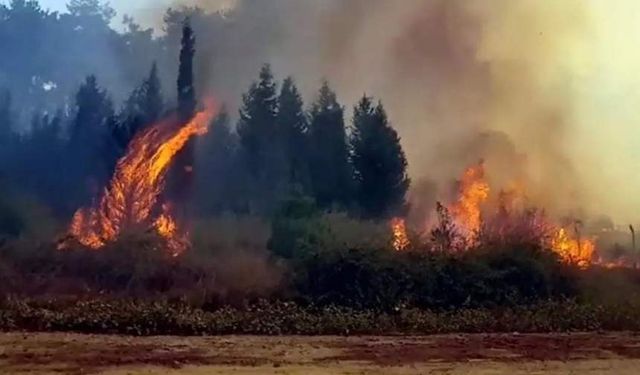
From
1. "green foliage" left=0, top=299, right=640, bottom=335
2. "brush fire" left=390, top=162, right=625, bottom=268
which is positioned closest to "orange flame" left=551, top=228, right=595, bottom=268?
"brush fire" left=390, top=162, right=625, bottom=268

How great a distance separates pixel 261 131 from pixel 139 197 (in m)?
18.1

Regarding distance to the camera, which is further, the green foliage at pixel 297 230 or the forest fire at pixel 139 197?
the forest fire at pixel 139 197

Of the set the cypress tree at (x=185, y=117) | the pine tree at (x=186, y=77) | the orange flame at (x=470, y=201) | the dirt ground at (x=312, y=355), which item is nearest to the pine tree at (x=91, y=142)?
the cypress tree at (x=185, y=117)

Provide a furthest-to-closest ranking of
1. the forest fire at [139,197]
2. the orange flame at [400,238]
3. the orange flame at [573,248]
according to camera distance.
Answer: the forest fire at [139,197]
the orange flame at [573,248]
the orange flame at [400,238]

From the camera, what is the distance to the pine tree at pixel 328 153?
47.5 meters

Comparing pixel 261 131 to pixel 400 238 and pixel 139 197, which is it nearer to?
pixel 139 197

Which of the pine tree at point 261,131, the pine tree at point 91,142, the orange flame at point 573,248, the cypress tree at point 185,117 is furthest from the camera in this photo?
the pine tree at point 261,131

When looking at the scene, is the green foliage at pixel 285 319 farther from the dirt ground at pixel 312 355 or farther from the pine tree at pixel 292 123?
the pine tree at pixel 292 123

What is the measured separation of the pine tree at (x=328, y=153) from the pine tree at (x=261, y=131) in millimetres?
2396

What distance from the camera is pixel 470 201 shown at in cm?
4434

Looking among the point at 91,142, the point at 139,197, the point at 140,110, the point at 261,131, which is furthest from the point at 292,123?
the point at 139,197

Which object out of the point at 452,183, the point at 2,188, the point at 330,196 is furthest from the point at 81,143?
the point at 452,183

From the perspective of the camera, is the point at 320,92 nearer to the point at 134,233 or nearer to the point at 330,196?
the point at 330,196

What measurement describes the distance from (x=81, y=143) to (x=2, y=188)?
12379mm
